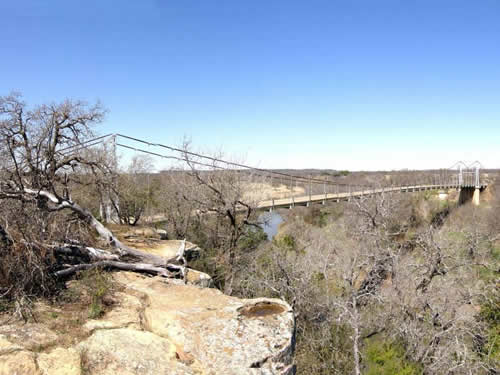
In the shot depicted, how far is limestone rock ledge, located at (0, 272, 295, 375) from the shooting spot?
13.7 feet

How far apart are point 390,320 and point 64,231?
9.95m

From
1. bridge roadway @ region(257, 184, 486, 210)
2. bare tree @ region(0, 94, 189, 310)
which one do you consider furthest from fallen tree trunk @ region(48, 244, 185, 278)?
bridge roadway @ region(257, 184, 486, 210)

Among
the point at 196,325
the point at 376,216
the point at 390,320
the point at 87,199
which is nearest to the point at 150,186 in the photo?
the point at 87,199

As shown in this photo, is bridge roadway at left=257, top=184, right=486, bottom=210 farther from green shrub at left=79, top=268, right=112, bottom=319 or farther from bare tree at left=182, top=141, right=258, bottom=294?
green shrub at left=79, top=268, right=112, bottom=319

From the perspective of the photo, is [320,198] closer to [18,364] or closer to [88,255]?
[88,255]

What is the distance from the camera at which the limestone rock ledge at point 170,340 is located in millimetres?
4168

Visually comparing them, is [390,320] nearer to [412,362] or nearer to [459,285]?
[412,362]

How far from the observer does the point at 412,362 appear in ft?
33.0

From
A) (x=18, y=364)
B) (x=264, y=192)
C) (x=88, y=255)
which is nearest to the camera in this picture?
(x=18, y=364)

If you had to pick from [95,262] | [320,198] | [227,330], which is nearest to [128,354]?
[227,330]

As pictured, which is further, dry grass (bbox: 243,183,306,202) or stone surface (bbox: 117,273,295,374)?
dry grass (bbox: 243,183,306,202)

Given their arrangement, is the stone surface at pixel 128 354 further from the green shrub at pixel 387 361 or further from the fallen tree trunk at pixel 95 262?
the green shrub at pixel 387 361

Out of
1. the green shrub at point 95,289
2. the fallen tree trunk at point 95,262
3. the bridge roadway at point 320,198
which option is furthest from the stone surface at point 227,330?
the bridge roadway at point 320,198

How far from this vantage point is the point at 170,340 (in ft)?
16.9
